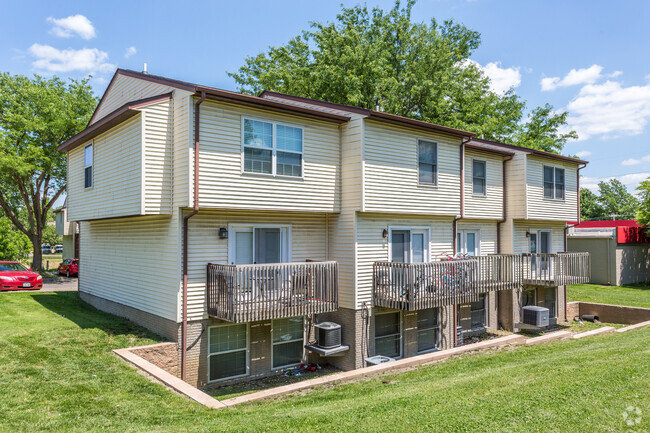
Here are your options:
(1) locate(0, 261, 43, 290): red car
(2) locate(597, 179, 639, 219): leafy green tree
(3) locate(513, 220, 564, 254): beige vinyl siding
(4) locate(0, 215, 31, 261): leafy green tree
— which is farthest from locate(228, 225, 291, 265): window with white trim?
(2) locate(597, 179, 639, 219): leafy green tree

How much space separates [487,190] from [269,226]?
10.1 meters

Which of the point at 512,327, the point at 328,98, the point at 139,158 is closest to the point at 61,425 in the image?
the point at 139,158

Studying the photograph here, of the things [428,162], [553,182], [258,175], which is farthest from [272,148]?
[553,182]

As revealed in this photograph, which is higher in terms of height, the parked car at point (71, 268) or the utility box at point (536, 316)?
the parked car at point (71, 268)

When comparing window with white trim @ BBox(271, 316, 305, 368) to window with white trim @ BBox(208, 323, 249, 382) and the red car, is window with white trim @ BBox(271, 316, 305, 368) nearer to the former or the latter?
window with white trim @ BBox(208, 323, 249, 382)

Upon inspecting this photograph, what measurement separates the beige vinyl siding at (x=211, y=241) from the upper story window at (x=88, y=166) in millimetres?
4943

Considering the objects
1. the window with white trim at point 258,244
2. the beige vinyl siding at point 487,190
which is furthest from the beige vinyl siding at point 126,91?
the beige vinyl siding at point 487,190

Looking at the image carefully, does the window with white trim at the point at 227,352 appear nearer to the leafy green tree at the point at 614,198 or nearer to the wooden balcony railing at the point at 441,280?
the wooden balcony railing at the point at 441,280

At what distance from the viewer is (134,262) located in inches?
498

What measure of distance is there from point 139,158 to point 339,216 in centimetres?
577

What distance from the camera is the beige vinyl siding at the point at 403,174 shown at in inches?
504

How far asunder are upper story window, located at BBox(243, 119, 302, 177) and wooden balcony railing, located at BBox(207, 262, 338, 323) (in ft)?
8.58

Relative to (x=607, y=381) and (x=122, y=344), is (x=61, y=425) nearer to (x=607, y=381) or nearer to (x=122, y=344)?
(x=122, y=344)

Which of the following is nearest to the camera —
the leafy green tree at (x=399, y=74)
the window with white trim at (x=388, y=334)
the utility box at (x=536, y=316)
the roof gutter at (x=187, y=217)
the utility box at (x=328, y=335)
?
the roof gutter at (x=187, y=217)
